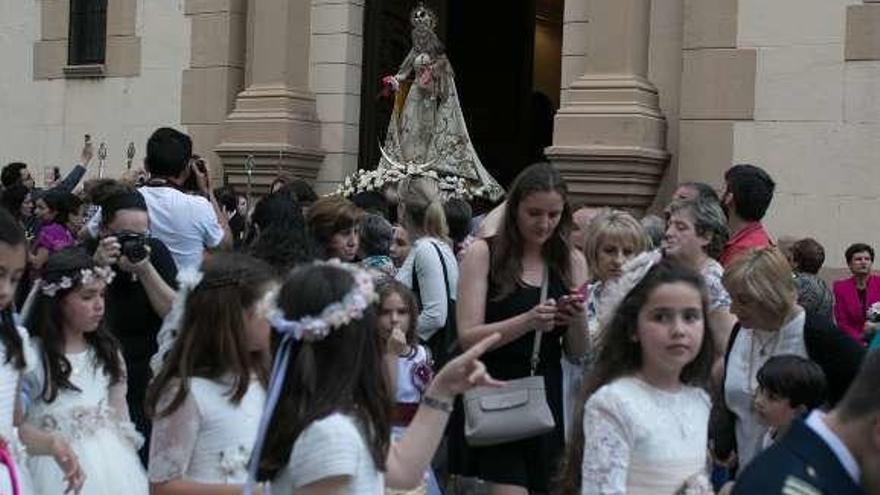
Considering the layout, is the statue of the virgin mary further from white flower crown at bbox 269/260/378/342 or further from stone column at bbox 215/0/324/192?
white flower crown at bbox 269/260/378/342

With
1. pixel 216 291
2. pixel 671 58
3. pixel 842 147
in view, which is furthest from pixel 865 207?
pixel 216 291

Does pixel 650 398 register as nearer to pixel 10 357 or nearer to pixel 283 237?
pixel 10 357

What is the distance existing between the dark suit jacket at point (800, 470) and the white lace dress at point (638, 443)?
1.81 m

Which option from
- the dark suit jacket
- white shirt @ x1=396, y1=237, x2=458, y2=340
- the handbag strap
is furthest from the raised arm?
the dark suit jacket

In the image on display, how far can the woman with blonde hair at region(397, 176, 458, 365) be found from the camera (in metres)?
8.02

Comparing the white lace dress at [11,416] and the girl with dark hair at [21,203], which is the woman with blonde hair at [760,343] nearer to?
the white lace dress at [11,416]

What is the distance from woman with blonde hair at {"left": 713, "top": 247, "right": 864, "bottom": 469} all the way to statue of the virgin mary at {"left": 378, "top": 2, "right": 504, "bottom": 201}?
25.2 feet

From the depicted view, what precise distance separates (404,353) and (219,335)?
247 centimetres

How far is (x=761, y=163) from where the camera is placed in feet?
39.1

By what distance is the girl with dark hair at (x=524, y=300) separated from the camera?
21.0 feet

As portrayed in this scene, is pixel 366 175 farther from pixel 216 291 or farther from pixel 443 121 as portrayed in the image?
pixel 216 291

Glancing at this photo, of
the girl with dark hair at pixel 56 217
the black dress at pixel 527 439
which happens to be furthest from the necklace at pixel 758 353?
the girl with dark hair at pixel 56 217

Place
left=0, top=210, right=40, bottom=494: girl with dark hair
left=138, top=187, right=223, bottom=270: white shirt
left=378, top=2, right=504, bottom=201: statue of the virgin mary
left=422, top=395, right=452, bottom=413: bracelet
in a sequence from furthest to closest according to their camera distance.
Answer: left=378, top=2, right=504, bottom=201: statue of the virgin mary → left=138, top=187, right=223, bottom=270: white shirt → left=0, top=210, right=40, bottom=494: girl with dark hair → left=422, top=395, right=452, bottom=413: bracelet

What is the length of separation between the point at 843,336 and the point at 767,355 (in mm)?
318
